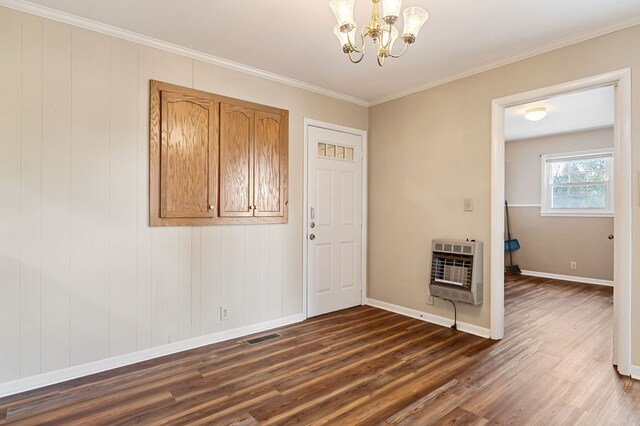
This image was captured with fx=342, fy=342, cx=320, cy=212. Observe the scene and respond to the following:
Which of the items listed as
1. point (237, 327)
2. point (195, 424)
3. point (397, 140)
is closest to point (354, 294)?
point (237, 327)

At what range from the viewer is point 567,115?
5016 mm

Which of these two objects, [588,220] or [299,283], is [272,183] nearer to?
[299,283]

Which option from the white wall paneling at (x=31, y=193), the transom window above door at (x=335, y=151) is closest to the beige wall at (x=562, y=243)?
the transom window above door at (x=335, y=151)

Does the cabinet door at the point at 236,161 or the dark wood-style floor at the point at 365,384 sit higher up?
the cabinet door at the point at 236,161

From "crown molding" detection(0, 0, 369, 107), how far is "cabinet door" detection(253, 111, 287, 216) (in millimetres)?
413

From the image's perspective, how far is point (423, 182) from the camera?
394 centimetres

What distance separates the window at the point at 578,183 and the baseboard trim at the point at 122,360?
5511 millimetres

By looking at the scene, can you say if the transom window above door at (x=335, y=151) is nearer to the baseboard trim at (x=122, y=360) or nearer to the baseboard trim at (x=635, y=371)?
the baseboard trim at (x=122, y=360)

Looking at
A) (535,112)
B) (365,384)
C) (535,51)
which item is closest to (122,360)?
(365,384)

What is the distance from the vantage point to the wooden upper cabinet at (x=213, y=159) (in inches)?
114

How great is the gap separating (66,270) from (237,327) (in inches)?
60.1

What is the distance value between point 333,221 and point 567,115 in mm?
3885

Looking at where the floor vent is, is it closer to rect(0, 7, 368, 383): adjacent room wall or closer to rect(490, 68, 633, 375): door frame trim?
rect(0, 7, 368, 383): adjacent room wall

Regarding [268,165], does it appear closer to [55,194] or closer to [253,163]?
[253,163]
